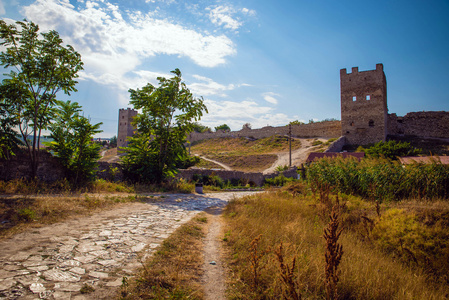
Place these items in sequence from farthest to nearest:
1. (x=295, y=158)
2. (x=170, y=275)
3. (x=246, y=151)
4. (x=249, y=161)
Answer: (x=246, y=151)
(x=249, y=161)
(x=295, y=158)
(x=170, y=275)

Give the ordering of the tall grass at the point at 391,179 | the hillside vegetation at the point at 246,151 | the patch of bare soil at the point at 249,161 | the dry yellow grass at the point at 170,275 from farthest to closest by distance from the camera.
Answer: the hillside vegetation at the point at 246,151, the patch of bare soil at the point at 249,161, the tall grass at the point at 391,179, the dry yellow grass at the point at 170,275

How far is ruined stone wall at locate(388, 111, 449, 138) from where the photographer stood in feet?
122

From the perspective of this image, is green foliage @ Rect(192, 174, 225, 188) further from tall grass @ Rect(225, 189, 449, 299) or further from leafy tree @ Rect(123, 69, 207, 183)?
tall grass @ Rect(225, 189, 449, 299)

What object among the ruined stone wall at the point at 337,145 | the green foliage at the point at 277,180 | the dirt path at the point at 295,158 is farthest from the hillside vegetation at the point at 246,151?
the green foliage at the point at 277,180

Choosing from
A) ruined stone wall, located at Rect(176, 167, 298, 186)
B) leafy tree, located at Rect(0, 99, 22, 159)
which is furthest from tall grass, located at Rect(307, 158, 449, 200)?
ruined stone wall, located at Rect(176, 167, 298, 186)

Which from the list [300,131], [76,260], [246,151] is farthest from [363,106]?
[76,260]

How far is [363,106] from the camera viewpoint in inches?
1529

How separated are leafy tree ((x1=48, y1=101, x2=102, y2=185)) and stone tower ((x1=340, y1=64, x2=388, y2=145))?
3935 cm

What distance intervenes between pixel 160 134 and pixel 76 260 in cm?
1034

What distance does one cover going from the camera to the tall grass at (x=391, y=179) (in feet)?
23.4

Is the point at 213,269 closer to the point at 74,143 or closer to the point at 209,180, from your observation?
the point at 74,143

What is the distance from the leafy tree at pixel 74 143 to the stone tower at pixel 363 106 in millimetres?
39354

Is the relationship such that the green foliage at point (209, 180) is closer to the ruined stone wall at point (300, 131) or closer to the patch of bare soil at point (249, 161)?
the patch of bare soil at point (249, 161)

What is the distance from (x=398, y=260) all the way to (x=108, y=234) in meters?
5.65
